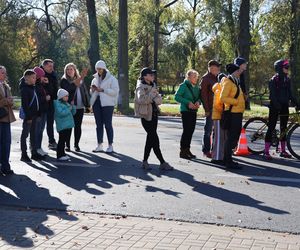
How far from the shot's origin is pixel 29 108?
10070 mm

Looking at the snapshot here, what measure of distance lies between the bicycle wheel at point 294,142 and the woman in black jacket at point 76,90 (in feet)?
14.6

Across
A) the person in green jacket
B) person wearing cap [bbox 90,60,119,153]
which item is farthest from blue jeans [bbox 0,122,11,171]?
the person in green jacket

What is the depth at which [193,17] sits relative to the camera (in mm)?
55125

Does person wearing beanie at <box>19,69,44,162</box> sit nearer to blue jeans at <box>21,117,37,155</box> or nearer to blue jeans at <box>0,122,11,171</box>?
blue jeans at <box>21,117,37,155</box>

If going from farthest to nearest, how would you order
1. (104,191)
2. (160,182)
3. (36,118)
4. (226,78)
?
(36,118) → (226,78) → (160,182) → (104,191)

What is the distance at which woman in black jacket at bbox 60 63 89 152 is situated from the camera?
1153 cm

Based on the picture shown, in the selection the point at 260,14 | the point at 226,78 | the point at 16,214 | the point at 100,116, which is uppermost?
the point at 260,14

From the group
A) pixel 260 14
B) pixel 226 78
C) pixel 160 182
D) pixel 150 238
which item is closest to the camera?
pixel 150 238

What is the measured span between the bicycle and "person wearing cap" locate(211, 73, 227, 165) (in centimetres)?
157

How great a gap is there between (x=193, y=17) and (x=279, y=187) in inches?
1913

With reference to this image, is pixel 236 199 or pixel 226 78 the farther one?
pixel 226 78

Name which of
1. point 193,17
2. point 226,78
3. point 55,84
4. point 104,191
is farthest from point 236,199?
point 193,17

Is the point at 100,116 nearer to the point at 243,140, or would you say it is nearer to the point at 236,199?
the point at 243,140

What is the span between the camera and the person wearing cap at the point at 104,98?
11531 mm
